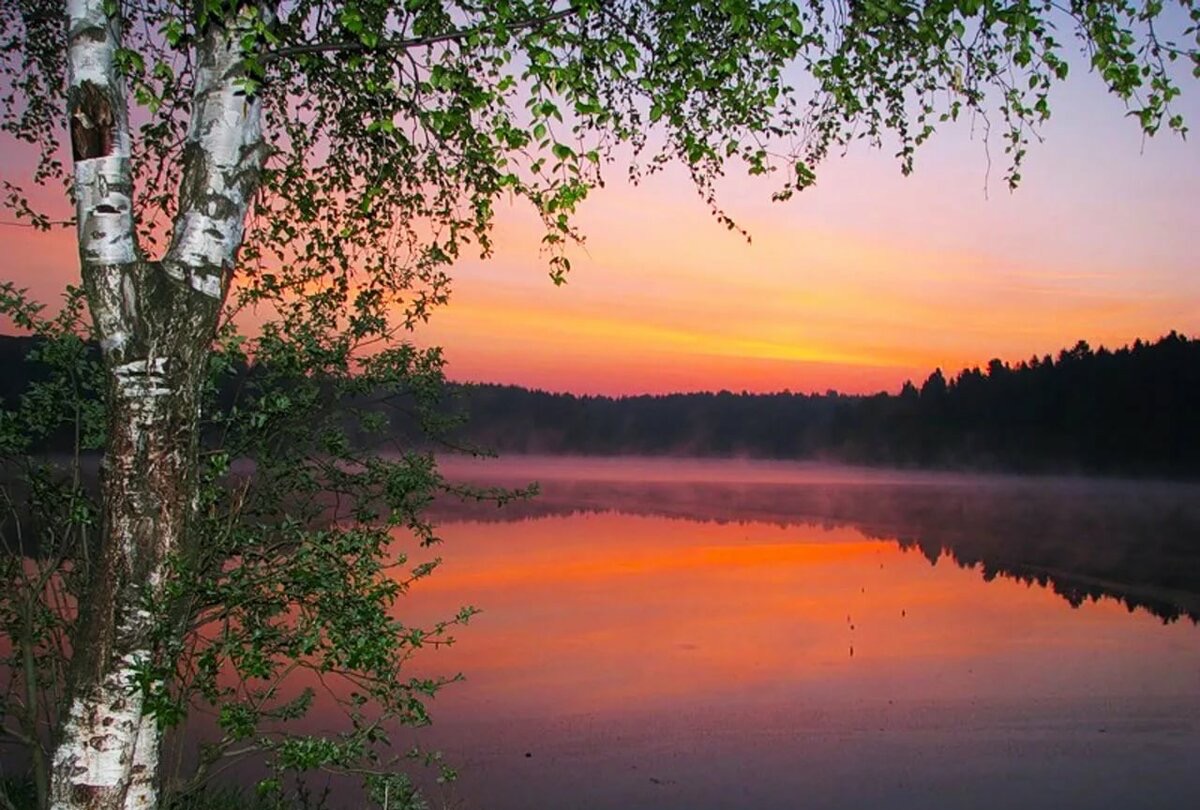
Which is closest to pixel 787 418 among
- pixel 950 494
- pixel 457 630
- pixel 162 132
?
pixel 950 494

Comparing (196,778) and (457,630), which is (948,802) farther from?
(457,630)

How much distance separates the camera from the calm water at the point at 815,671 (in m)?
12.9

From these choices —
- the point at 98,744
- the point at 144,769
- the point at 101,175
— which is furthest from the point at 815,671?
the point at 101,175

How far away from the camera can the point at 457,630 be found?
21516mm

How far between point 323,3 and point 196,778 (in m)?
5.11

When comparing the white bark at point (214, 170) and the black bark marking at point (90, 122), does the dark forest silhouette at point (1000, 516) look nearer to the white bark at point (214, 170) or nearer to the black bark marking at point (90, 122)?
the white bark at point (214, 170)

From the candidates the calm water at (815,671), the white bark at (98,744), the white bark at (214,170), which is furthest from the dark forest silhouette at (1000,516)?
the white bark at (98,744)

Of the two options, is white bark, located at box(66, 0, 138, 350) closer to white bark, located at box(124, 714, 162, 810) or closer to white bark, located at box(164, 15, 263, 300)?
white bark, located at box(164, 15, 263, 300)

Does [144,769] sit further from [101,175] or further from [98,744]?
[101,175]

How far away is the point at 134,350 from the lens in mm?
4965

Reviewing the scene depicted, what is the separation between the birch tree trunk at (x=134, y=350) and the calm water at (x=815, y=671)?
6891 millimetres

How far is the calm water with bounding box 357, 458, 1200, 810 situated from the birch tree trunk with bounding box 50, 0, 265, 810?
6.89 m

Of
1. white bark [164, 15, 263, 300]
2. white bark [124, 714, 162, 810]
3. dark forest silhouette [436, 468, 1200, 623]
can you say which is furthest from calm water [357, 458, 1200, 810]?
white bark [164, 15, 263, 300]

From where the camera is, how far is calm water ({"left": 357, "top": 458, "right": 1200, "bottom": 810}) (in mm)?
12914
